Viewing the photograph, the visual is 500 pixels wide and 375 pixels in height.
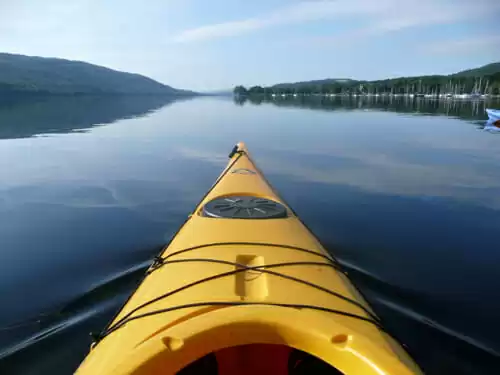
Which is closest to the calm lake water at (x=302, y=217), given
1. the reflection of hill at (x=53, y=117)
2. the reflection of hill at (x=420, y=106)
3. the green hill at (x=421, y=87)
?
the reflection of hill at (x=53, y=117)

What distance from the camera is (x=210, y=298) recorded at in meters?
3.00

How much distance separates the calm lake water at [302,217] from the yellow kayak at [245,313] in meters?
1.47

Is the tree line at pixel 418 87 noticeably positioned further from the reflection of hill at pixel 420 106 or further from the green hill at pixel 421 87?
the reflection of hill at pixel 420 106

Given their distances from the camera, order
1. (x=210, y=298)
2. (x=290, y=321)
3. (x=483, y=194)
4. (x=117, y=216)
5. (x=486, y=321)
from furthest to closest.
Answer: (x=483, y=194)
(x=117, y=216)
(x=486, y=321)
(x=210, y=298)
(x=290, y=321)

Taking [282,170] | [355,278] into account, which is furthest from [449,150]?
[355,278]

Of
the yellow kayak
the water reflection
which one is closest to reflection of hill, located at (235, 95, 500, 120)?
the water reflection

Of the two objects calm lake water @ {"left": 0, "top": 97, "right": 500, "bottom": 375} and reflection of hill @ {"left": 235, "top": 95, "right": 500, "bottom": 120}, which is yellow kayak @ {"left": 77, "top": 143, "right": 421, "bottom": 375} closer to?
calm lake water @ {"left": 0, "top": 97, "right": 500, "bottom": 375}

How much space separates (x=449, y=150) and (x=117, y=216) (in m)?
14.5

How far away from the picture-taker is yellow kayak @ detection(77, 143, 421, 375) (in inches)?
93.5

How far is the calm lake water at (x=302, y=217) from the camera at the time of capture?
4551 millimetres

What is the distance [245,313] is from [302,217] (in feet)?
20.1

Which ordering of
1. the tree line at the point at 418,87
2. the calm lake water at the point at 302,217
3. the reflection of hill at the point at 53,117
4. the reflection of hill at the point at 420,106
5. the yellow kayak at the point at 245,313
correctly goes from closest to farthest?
the yellow kayak at the point at 245,313 → the calm lake water at the point at 302,217 → the reflection of hill at the point at 53,117 → the reflection of hill at the point at 420,106 → the tree line at the point at 418,87

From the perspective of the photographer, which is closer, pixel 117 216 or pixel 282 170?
pixel 117 216

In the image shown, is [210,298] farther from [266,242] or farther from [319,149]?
[319,149]
